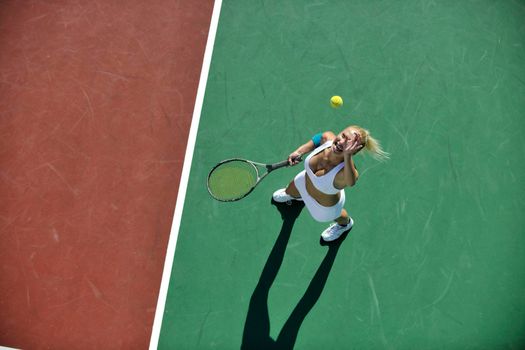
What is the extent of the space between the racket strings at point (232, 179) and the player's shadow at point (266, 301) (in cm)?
81

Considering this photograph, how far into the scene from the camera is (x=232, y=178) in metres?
4.57

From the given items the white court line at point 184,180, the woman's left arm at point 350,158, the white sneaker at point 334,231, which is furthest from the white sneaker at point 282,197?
the woman's left arm at point 350,158

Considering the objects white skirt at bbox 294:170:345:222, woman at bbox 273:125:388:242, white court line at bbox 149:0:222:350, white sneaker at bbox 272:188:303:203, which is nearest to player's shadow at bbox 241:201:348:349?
white sneaker at bbox 272:188:303:203

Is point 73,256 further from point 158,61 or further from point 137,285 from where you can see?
point 158,61

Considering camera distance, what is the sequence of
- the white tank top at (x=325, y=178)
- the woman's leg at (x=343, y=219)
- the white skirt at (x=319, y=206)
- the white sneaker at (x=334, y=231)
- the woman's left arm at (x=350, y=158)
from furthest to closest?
the white sneaker at (x=334, y=231) < the woman's leg at (x=343, y=219) < the white skirt at (x=319, y=206) < the white tank top at (x=325, y=178) < the woman's left arm at (x=350, y=158)

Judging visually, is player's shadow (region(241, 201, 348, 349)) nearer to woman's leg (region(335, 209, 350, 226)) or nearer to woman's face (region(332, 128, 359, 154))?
woman's leg (region(335, 209, 350, 226))

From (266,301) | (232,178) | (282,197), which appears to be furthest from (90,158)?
(266,301)

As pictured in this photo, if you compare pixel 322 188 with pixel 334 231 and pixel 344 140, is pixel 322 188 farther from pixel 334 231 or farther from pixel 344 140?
pixel 334 231

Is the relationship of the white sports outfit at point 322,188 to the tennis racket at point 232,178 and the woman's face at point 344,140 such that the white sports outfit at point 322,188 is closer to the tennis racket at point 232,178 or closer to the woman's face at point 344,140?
the woman's face at point 344,140

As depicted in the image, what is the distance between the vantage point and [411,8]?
6496 millimetres

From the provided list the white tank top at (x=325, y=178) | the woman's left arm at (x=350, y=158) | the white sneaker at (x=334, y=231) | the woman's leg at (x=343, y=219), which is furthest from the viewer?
the white sneaker at (x=334, y=231)

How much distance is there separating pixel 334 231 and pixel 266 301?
1.13 m

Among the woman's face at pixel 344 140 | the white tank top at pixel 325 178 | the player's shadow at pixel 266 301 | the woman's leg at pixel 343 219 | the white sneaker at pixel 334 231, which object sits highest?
the woman's face at pixel 344 140

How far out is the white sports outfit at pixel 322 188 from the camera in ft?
12.7
